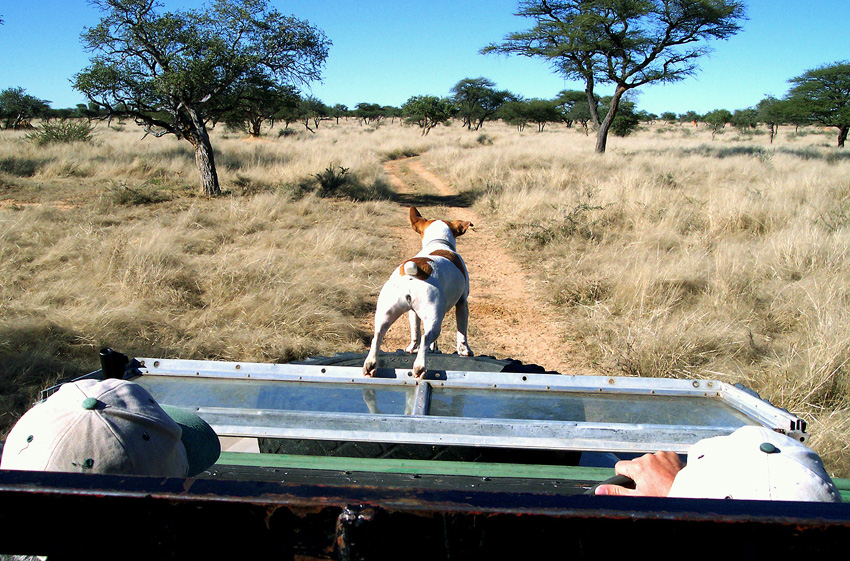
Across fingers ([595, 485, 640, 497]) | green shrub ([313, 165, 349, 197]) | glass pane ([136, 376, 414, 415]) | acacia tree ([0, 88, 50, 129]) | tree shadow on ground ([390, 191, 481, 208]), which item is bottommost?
glass pane ([136, 376, 414, 415])

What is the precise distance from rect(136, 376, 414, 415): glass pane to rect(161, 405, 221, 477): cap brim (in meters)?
0.66

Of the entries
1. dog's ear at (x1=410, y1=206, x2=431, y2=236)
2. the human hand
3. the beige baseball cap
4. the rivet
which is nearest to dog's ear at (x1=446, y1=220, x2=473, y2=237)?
dog's ear at (x1=410, y1=206, x2=431, y2=236)

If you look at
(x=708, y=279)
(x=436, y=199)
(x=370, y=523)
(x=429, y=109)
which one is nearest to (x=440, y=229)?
(x=708, y=279)

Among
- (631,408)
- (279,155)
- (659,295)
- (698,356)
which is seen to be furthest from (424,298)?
(279,155)

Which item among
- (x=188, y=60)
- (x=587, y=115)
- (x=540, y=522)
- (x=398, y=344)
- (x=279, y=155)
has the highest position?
(x=587, y=115)

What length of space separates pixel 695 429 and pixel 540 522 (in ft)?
5.19

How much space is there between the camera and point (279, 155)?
18484mm

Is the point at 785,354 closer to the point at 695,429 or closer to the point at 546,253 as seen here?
the point at 695,429

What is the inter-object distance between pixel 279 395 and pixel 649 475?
1.53 meters

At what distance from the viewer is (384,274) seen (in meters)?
8.09

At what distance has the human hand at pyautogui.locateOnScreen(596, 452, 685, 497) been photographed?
1.61 meters


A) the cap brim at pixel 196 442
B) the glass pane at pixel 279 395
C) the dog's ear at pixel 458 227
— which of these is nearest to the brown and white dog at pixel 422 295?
the dog's ear at pixel 458 227

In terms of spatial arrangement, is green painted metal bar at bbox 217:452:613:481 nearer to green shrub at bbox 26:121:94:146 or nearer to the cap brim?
the cap brim

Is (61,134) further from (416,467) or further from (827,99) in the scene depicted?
(827,99)
